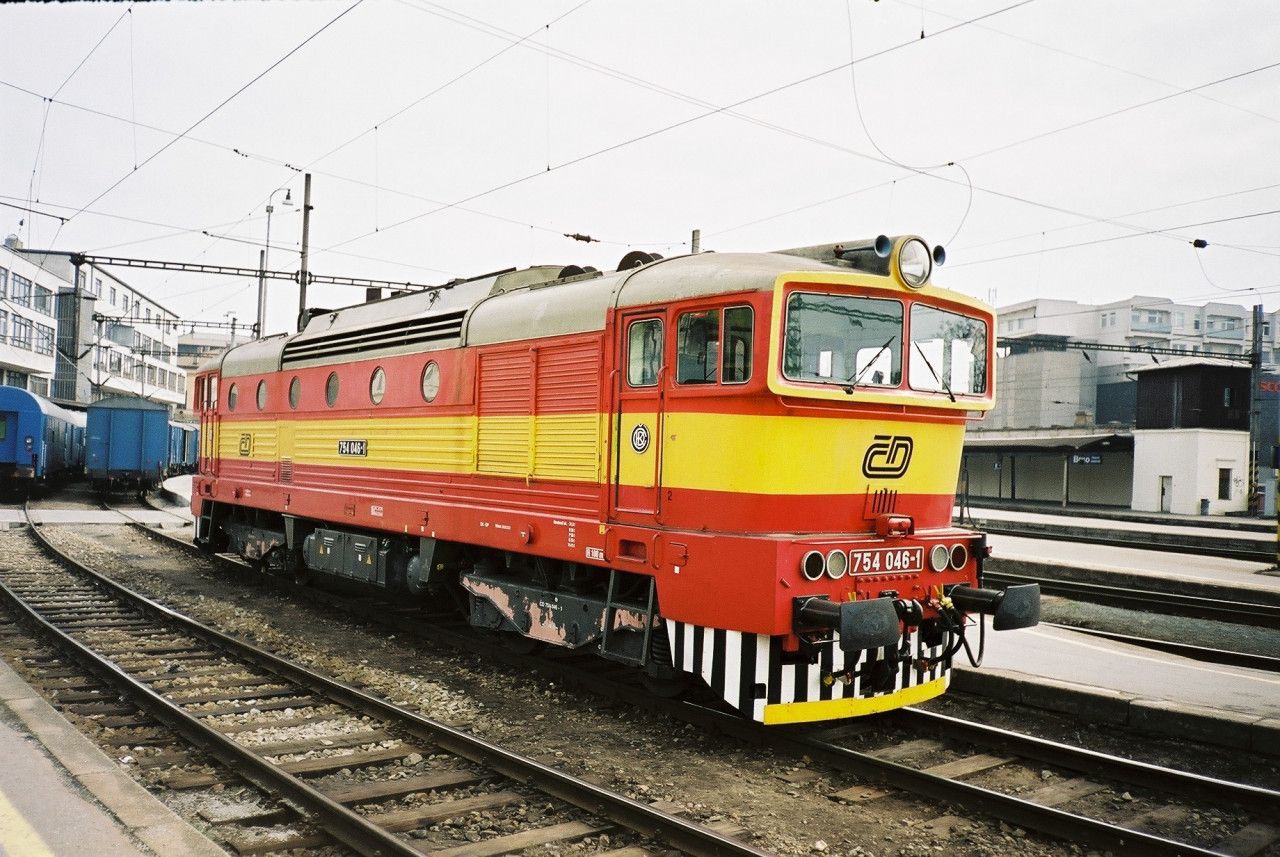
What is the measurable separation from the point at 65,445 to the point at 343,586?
29.3 m

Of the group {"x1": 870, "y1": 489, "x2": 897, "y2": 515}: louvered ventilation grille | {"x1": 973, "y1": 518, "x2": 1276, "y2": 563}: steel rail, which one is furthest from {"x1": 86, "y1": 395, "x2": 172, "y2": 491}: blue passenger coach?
{"x1": 870, "y1": 489, "x2": 897, "y2": 515}: louvered ventilation grille

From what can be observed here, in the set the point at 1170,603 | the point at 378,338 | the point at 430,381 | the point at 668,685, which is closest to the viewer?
the point at 668,685

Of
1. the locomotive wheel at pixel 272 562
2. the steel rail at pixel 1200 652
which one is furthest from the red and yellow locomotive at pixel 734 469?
the locomotive wheel at pixel 272 562

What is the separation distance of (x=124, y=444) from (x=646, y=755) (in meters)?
31.4

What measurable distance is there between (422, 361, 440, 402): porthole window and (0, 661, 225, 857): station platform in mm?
4731

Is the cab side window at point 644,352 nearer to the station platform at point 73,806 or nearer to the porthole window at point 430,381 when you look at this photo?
the porthole window at point 430,381

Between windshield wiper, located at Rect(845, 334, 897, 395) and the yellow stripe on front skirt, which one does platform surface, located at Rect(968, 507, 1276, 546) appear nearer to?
the yellow stripe on front skirt

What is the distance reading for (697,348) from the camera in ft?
23.1

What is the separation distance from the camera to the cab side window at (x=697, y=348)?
22.7 feet

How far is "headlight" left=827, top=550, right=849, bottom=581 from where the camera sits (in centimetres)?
664

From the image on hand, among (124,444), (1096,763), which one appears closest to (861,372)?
(1096,763)

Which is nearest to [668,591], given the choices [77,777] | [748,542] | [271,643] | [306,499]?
[748,542]

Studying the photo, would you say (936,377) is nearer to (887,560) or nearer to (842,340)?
(842,340)

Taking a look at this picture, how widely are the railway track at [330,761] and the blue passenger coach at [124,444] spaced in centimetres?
2462
